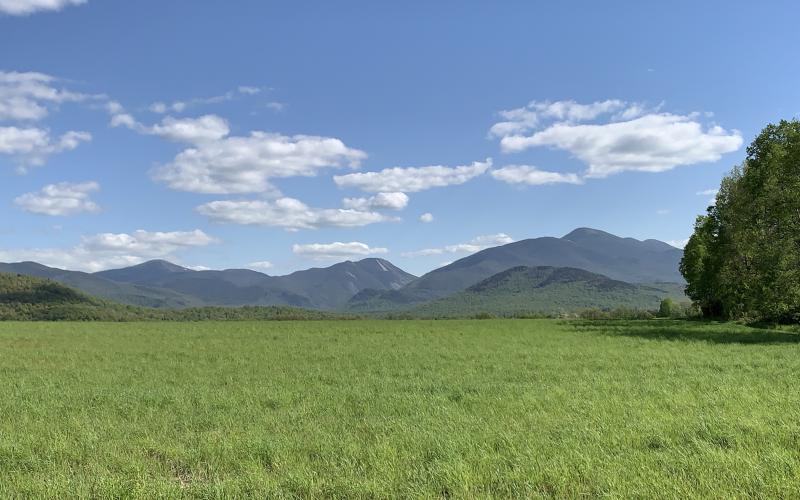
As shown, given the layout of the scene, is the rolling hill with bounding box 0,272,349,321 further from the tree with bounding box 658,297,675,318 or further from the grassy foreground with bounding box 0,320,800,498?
the grassy foreground with bounding box 0,320,800,498

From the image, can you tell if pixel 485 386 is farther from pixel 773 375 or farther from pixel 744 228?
pixel 744 228

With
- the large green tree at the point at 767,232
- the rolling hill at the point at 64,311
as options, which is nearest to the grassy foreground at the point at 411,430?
the large green tree at the point at 767,232

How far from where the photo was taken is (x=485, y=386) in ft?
61.6

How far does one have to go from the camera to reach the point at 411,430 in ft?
40.7

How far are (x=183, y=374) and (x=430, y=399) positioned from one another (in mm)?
13946

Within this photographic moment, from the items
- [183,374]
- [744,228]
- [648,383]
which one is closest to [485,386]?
[648,383]

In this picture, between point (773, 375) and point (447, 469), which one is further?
point (773, 375)

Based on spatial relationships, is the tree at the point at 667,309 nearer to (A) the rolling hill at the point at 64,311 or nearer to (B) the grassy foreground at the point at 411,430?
(B) the grassy foreground at the point at 411,430

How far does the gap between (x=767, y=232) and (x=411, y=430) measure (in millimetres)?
44754

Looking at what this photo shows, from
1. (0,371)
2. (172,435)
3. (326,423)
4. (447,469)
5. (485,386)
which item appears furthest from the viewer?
(0,371)

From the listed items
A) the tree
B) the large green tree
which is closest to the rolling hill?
the tree

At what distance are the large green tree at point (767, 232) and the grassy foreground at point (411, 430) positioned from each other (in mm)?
15991

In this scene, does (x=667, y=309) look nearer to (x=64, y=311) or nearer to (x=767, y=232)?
(x=767, y=232)

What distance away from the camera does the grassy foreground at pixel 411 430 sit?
28.5 feet
